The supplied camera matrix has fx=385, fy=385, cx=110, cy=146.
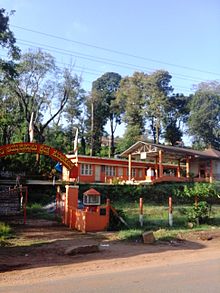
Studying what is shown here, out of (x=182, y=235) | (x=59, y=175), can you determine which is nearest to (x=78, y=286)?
(x=182, y=235)

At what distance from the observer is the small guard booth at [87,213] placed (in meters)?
15.3

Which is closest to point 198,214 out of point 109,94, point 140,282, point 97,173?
point 140,282

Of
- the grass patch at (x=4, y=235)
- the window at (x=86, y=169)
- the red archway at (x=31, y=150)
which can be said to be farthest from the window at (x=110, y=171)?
the grass patch at (x=4, y=235)

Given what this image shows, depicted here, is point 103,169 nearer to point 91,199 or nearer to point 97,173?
point 97,173

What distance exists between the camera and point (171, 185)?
32.7 metres

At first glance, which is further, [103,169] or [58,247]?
[103,169]

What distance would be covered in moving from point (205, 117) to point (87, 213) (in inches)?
1794

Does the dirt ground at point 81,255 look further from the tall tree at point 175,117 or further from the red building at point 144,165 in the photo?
the tall tree at point 175,117

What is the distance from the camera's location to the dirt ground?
833 cm

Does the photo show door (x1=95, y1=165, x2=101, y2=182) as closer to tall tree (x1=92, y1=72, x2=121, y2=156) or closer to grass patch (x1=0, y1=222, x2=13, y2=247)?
tall tree (x1=92, y1=72, x2=121, y2=156)

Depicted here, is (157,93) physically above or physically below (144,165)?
above

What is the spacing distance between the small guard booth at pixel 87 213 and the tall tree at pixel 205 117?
43133mm

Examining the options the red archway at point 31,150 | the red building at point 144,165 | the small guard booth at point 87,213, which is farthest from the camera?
the red building at point 144,165

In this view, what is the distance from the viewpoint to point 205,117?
5759 centimetres
